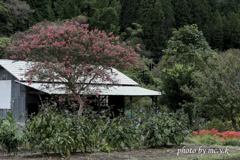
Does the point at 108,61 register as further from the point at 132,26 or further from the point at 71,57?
the point at 132,26

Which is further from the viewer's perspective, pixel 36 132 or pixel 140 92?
pixel 140 92

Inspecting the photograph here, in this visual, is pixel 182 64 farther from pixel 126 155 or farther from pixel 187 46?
pixel 126 155

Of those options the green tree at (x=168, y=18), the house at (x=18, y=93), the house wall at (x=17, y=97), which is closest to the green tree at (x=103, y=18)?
the green tree at (x=168, y=18)

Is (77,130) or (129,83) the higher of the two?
(129,83)

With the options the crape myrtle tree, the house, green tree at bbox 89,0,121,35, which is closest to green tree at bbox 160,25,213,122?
the house

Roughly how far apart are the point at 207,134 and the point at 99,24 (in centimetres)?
2625

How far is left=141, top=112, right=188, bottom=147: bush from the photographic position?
7.50 metres

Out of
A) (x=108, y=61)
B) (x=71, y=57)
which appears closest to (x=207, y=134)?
(x=108, y=61)

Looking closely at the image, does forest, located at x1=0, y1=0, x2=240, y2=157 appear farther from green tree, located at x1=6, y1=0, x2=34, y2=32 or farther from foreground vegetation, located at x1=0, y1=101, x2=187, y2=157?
green tree, located at x1=6, y1=0, x2=34, y2=32

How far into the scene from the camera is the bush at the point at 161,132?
295 inches

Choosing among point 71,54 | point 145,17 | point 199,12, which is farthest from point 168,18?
point 71,54

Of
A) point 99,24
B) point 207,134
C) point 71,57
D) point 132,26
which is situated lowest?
point 207,134

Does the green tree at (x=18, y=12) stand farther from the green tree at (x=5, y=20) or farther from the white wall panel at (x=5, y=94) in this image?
the white wall panel at (x=5, y=94)

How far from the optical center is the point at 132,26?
4781cm
